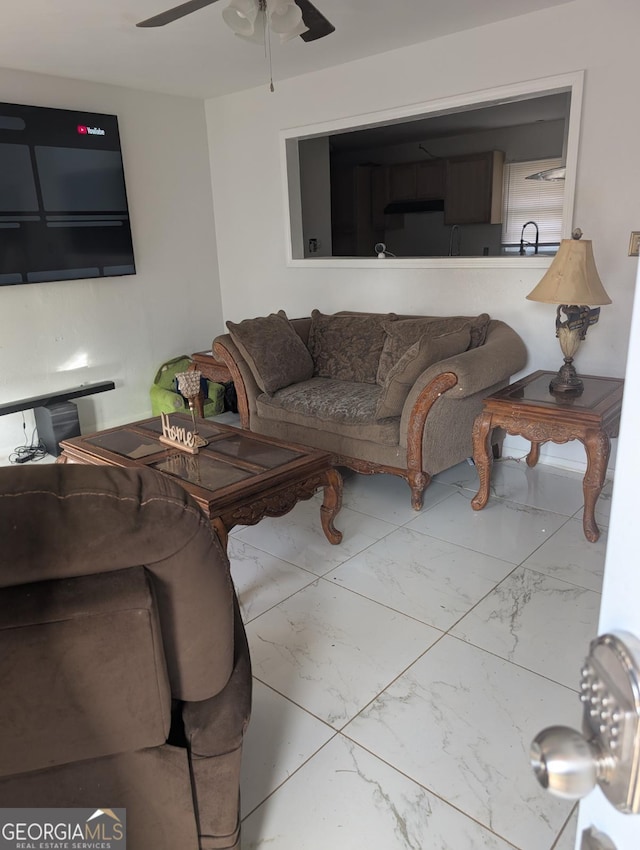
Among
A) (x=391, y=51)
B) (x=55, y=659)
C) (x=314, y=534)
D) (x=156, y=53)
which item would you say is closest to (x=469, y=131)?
(x=391, y=51)

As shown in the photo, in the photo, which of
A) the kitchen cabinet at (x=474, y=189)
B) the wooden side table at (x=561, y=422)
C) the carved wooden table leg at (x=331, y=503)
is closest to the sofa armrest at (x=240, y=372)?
the carved wooden table leg at (x=331, y=503)

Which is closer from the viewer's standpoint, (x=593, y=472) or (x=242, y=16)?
(x=242, y=16)

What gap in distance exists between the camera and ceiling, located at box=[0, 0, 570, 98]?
114 inches

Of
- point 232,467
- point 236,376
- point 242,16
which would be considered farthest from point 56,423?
point 242,16

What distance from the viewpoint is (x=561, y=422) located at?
264 centimetres

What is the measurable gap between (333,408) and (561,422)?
1156 mm

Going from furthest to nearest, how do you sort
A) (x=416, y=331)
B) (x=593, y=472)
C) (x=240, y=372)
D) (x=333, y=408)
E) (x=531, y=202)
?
(x=531, y=202), (x=240, y=372), (x=416, y=331), (x=333, y=408), (x=593, y=472)

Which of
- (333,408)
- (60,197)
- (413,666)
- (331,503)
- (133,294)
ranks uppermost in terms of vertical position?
(60,197)

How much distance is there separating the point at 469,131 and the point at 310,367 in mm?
4043

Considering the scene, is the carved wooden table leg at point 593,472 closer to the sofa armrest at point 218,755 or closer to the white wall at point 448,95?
the white wall at point 448,95

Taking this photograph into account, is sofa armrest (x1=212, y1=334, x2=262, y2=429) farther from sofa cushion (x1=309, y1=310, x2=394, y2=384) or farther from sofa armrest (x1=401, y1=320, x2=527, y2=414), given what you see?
sofa armrest (x1=401, y1=320, x2=527, y2=414)

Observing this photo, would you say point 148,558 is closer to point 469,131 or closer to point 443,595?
point 443,595

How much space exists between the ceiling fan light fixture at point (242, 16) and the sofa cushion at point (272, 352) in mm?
1587

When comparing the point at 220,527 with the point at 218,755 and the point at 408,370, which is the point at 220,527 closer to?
the point at 218,755
